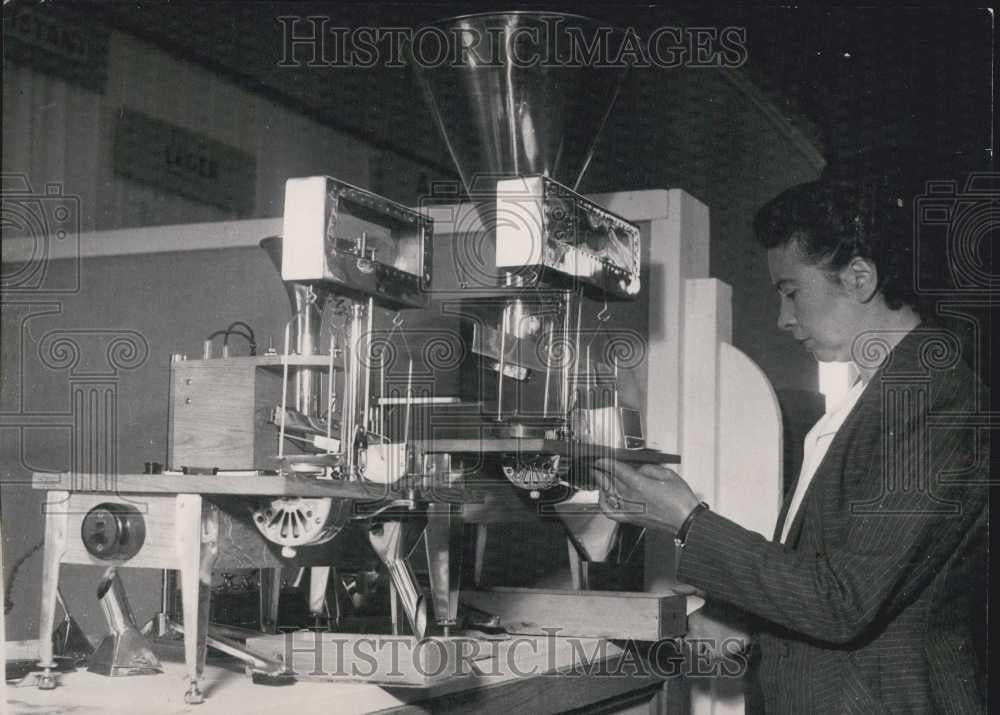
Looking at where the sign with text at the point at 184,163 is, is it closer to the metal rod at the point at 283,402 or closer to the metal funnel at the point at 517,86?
the metal funnel at the point at 517,86

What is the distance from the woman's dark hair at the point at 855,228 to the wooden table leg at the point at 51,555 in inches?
41.9

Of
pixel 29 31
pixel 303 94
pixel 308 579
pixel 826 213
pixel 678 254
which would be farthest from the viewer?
pixel 303 94

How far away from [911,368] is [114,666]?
1031 mm

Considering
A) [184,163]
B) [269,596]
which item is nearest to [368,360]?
[269,596]

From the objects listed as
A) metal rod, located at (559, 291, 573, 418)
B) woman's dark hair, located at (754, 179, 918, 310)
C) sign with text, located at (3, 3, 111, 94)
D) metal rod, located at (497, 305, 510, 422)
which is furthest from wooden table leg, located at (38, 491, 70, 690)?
sign with text, located at (3, 3, 111, 94)

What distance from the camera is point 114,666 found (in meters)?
1.38

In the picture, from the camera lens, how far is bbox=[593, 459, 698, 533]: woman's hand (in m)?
1.59

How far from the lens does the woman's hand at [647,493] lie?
1594 mm


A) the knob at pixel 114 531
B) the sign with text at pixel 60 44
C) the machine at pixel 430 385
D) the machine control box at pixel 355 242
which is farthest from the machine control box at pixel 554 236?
the sign with text at pixel 60 44

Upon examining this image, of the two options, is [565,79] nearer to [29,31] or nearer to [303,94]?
[29,31]

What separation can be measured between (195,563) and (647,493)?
2.02 feet

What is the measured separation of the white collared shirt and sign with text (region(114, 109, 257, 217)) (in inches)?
98.1

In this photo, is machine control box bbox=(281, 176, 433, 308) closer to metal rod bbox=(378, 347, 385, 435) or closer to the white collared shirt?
metal rod bbox=(378, 347, 385, 435)

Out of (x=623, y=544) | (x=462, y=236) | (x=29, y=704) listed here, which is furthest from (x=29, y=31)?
(x=29, y=704)
